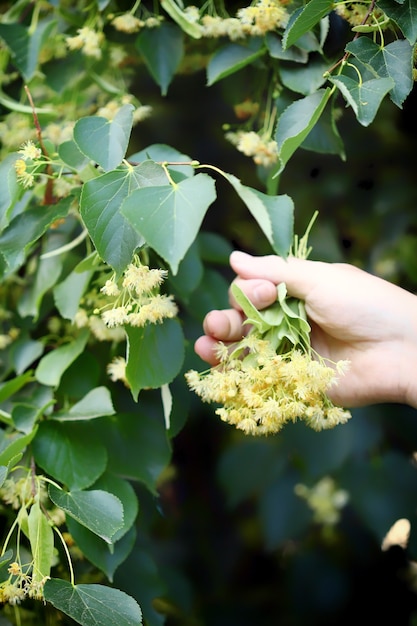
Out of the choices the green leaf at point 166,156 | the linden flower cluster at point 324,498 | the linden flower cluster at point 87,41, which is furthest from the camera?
the linden flower cluster at point 324,498

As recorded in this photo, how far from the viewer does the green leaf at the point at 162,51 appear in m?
0.95

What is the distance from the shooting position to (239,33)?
86 centimetres

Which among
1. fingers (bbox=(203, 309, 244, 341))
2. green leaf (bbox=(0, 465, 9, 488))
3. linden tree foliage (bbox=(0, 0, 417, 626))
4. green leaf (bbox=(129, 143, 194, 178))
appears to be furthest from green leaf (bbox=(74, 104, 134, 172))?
green leaf (bbox=(0, 465, 9, 488))

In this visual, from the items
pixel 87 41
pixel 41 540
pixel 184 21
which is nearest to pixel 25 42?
pixel 87 41

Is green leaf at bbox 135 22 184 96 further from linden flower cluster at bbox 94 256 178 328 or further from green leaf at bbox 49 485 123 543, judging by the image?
green leaf at bbox 49 485 123 543

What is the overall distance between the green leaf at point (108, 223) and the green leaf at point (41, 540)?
27cm

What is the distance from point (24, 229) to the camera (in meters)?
0.79

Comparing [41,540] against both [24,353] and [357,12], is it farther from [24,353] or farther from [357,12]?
[357,12]

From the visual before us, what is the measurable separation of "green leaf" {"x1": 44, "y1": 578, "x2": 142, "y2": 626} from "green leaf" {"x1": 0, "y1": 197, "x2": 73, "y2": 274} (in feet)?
1.17

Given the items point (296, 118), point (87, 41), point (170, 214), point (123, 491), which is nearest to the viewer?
point (170, 214)

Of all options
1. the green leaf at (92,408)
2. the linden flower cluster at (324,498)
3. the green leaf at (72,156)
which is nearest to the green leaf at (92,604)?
the green leaf at (92,408)

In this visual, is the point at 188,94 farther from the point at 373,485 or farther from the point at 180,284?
the point at 373,485

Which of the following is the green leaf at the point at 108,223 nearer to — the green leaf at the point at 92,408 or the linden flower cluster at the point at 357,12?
the green leaf at the point at 92,408

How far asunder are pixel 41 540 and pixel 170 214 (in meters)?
0.35
